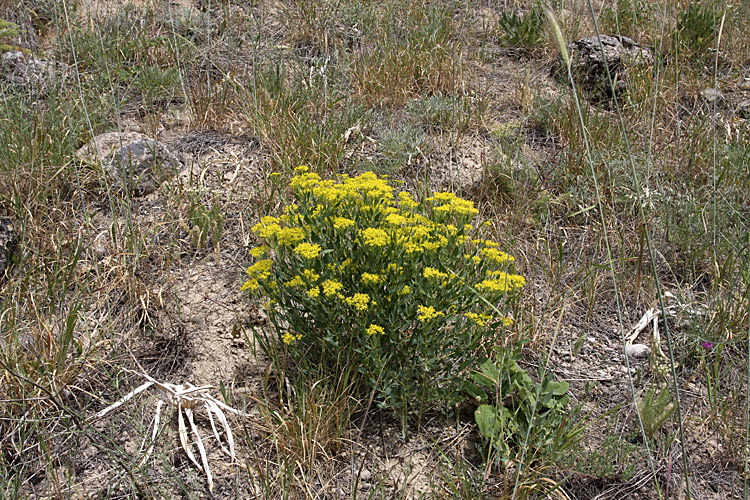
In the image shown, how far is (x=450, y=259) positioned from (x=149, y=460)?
1408 millimetres

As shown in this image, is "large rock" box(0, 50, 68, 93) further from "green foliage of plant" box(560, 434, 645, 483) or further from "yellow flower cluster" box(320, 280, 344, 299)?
"green foliage of plant" box(560, 434, 645, 483)

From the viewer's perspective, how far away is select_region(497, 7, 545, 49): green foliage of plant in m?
5.14

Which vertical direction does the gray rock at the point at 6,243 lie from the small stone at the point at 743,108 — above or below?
below

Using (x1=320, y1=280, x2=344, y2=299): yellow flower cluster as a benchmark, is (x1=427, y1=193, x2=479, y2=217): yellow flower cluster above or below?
above

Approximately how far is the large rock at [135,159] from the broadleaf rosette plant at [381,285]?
1.51 m

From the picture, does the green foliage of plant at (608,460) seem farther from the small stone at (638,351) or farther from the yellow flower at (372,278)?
the yellow flower at (372,278)

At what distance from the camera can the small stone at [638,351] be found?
2962mm

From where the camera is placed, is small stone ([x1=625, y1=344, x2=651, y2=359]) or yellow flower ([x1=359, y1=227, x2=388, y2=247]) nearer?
yellow flower ([x1=359, y1=227, x2=388, y2=247])

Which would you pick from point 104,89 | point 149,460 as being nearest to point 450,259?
point 149,460

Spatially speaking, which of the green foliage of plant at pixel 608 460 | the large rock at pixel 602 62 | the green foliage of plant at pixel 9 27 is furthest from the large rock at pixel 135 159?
the large rock at pixel 602 62

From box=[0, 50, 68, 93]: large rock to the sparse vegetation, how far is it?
35mm

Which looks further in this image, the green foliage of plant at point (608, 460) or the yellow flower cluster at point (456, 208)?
the yellow flower cluster at point (456, 208)

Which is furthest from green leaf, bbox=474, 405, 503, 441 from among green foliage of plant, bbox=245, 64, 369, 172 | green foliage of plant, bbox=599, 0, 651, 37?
green foliage of plant, bbox=599, 0, 651, 37

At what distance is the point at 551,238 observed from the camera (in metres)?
3.61
